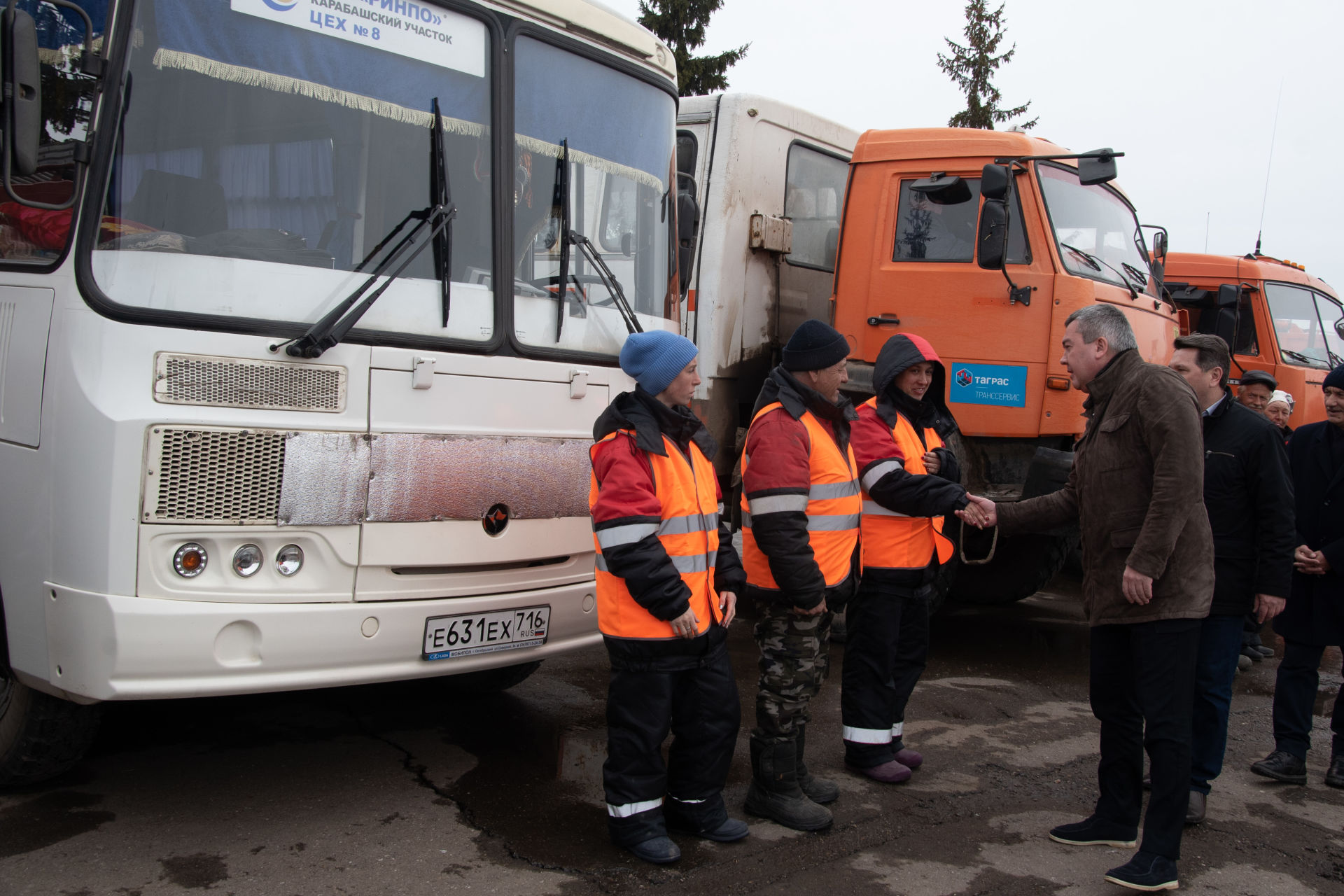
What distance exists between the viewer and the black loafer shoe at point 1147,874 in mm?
3475

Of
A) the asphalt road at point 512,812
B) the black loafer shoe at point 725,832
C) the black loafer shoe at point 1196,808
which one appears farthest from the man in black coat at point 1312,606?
the black loafer shoe at point 725,832

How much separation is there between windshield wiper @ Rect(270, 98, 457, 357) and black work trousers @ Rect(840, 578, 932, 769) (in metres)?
1.95

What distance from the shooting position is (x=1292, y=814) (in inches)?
168

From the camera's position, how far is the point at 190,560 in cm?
337

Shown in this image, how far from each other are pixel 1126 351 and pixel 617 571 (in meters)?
1.87

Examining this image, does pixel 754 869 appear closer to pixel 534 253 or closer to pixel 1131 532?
pixel 1131 532

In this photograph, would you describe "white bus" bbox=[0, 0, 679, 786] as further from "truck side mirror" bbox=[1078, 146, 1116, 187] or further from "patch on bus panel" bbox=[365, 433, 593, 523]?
"truck side mirror" bbox=[1078, 146, 1116, 187]

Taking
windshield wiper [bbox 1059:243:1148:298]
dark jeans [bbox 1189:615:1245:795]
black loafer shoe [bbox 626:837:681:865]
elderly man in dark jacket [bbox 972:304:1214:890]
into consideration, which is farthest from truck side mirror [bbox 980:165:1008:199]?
black loafer shoe [bbox 626:837:681:865]

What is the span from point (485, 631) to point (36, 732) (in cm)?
149

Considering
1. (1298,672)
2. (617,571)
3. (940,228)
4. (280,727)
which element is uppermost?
(940,228)

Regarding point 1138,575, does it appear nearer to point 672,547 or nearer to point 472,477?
point 672,547

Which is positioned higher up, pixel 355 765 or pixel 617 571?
pixel 617 571

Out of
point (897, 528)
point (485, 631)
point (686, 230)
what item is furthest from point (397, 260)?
point (897, 528)

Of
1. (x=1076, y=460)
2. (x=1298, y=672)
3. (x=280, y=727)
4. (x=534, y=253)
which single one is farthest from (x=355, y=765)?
(x=1298, y=672)
